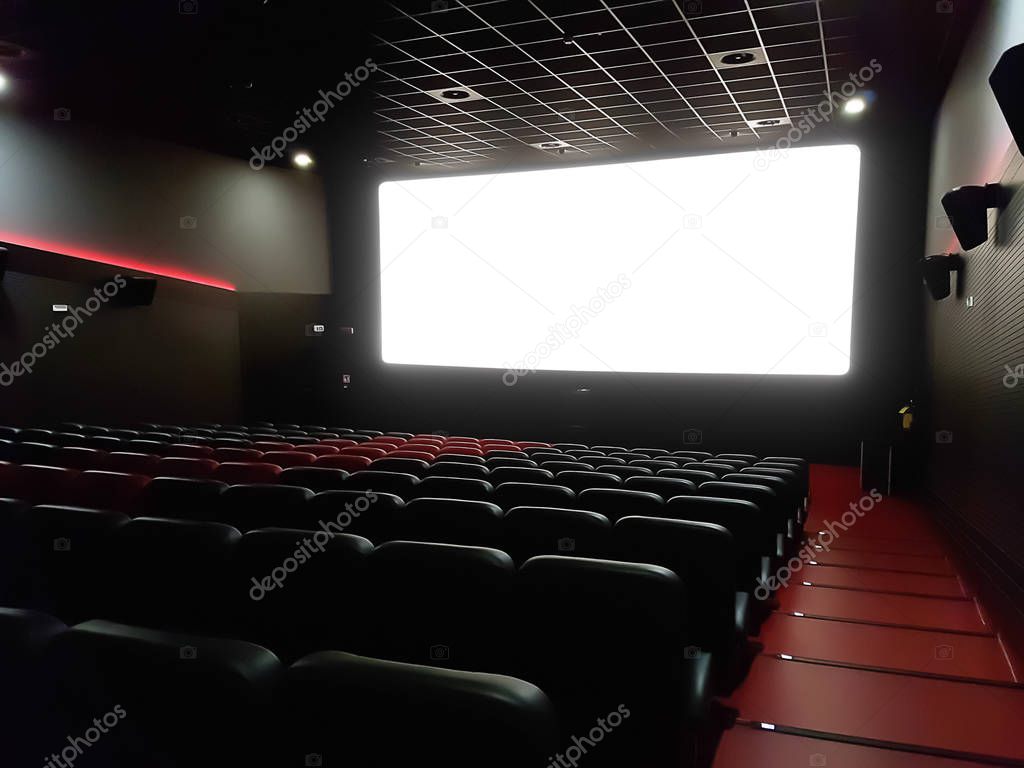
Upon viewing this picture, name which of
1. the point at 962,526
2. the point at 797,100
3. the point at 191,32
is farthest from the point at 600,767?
the point at 797,100

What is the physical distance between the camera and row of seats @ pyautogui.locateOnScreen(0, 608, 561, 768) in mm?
889

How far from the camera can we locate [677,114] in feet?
24.6

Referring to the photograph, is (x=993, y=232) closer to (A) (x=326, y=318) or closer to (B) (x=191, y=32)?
(B) (x=191, y=32)

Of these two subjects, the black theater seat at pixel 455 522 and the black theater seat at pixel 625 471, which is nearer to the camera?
the black theater seat at pixel 455 522

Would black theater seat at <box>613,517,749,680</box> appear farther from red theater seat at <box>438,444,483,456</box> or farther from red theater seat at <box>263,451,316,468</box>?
red theater seat at <box>438,444,483,456</box>

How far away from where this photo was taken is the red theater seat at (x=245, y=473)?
3.53m

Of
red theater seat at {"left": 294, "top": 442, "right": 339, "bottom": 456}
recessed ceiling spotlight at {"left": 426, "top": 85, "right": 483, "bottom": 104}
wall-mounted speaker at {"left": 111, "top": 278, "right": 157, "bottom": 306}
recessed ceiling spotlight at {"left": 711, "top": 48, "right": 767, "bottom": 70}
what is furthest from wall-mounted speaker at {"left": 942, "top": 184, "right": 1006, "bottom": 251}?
wall-mounted speaker at {"left": 111, "top": 278, "right": 157, "bottom": 306}

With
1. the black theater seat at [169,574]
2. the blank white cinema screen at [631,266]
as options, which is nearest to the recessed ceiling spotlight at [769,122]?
the blank white cinema screen at [631,266]

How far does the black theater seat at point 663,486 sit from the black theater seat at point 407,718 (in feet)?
7.90

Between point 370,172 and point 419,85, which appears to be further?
point 370,172

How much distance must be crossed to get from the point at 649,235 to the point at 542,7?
12.2ft

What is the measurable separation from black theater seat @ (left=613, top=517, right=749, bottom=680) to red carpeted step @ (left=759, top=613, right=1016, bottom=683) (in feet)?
2.75

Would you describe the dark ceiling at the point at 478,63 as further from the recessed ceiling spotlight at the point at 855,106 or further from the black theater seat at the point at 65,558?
the black theater seat at the point at 65,558

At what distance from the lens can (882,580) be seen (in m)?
3.72
